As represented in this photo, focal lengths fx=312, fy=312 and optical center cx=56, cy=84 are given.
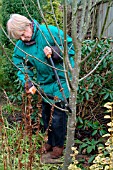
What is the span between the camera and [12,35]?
3428 mm

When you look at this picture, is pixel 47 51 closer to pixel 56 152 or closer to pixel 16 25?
pixel 16 25

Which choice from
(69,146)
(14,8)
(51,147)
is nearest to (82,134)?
(51,147)

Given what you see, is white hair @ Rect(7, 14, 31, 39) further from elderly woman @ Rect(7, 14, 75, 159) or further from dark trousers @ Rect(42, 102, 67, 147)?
dark trousers @ Rect(42, 102, 67, 147)

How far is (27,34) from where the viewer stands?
3.45m

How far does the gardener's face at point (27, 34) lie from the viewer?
342 centimetres

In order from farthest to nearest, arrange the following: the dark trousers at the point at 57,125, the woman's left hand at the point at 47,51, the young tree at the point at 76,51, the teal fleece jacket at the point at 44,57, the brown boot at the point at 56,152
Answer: the brown boot at the point at 56,152
the dark trousers at the point at 57,125
the teal fleece jacket at the point at 44,57
the woman's left hand at the point at 47,51
the young tree at the point at 76,51

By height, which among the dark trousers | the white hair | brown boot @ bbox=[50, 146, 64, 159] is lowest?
brown boot @ bbox=[50, 146, 64, 159]

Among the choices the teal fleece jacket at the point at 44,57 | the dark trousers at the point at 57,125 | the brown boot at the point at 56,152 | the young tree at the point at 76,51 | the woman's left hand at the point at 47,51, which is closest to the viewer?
the young tree at the point at 76,51

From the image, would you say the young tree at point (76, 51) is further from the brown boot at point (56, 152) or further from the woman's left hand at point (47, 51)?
the brown boot at point (56, 152)

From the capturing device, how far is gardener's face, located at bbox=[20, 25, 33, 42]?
11.2 feet

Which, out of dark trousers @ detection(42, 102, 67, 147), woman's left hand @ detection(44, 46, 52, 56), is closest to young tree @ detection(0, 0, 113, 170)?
woman's left hand @ detection(44, 46, 52, 56)

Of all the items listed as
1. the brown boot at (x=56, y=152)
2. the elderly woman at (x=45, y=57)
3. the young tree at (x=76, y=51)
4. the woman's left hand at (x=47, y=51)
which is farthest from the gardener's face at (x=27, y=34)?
the brown boot at (x=56, y=152)

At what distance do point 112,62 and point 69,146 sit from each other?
168cm

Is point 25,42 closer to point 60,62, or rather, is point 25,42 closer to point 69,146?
point 60,62
